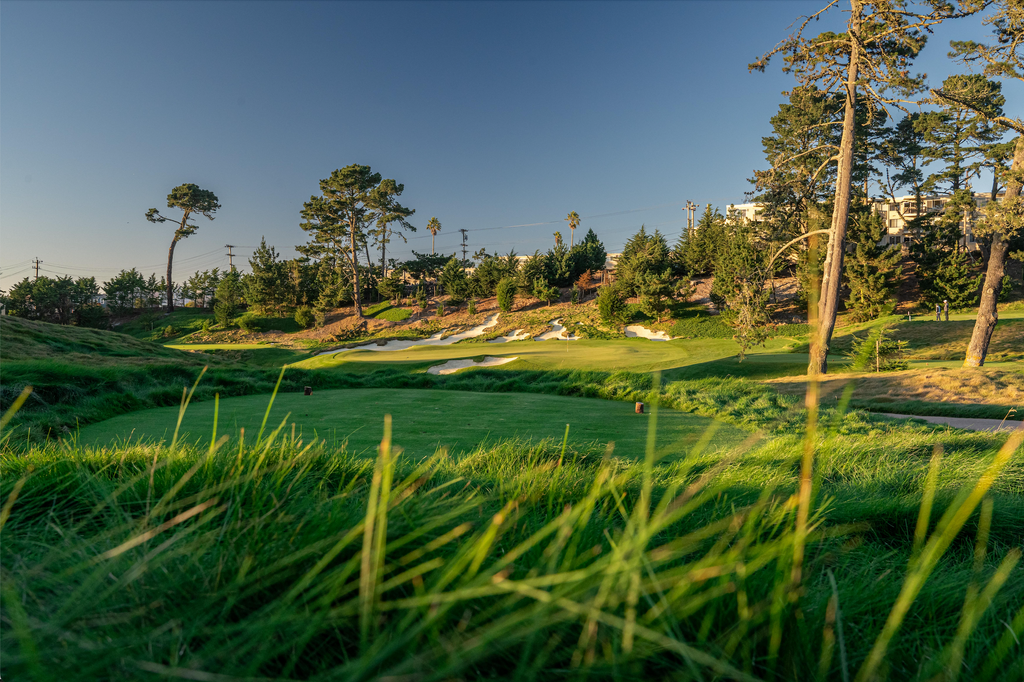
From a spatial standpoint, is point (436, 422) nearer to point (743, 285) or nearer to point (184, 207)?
point (743, 285)

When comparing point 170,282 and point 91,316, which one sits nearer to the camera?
point 91,316

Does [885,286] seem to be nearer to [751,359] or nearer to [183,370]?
[751,359]

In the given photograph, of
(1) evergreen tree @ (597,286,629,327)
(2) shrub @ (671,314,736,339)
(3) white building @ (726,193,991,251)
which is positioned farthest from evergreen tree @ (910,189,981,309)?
(1) evergreen tree @ (597,286,629,327)

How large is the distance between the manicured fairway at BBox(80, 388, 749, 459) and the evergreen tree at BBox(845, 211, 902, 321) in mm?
22240

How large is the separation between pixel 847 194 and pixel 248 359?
981 inches

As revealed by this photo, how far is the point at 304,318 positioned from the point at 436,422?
33.6 meters

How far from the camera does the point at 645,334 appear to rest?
27.2 m

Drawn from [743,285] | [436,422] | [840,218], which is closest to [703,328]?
[840,218]

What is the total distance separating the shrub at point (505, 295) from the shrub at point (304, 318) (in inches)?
592

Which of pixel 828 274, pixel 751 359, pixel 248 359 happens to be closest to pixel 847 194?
pixel 828 274

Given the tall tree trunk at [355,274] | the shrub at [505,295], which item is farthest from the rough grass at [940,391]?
the tall tree trunk at [355,274]

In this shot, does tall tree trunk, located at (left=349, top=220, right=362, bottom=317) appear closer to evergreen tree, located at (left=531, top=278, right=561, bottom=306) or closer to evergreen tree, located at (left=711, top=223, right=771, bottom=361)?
evergreen tree, located at (left=531, top=278, right=561, bottom=306)

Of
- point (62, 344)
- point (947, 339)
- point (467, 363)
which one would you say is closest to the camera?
point (62, 344)

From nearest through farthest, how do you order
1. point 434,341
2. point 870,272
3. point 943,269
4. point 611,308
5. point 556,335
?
point 943,269, point 870,272, point 556,335, point 611,308, point 434,341
